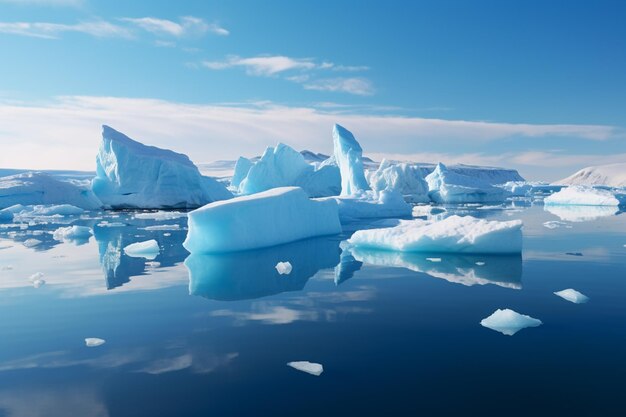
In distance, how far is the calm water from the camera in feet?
10.0

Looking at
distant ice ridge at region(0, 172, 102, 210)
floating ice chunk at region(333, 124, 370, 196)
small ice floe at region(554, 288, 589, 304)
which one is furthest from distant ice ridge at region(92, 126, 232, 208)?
small ice floe at region(554, 288, 589, 304)

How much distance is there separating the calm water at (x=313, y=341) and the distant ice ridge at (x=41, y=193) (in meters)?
18.9

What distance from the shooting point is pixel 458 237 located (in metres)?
8.79

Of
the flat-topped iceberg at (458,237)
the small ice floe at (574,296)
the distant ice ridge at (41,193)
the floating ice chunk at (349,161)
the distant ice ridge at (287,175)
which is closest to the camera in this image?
the small ice floe at (574,296)

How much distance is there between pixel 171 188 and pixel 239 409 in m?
23.9

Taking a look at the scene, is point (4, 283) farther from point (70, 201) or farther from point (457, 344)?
point (70, 201)

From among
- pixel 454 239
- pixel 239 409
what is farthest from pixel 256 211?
pixel 239 409

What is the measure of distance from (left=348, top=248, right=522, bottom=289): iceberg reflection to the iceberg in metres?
26.9

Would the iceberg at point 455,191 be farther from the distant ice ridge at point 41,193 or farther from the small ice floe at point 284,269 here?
the small ice floe at point 284,269

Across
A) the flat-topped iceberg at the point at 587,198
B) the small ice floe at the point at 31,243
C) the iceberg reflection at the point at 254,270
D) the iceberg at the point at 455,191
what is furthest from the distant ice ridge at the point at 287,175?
the iceberg reflection at the point at 254,270

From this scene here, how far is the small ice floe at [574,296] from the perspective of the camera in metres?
5.41

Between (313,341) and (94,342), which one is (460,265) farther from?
(94,342)

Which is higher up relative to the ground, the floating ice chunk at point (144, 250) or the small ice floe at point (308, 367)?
the small ice floe at point (308, 367)

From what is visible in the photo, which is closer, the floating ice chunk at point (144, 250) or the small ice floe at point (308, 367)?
the small ice floe at point (308, 367)
